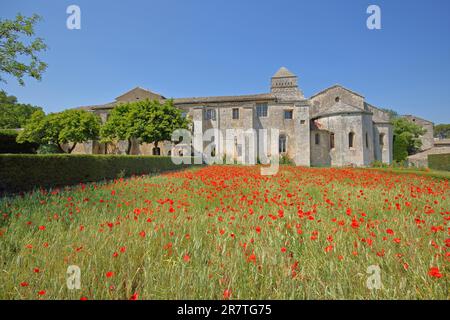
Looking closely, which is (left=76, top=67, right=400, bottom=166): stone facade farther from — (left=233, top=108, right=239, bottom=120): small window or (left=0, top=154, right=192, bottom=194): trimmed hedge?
(left=0, top=154, right=192, bottom=194): trimmed hedge

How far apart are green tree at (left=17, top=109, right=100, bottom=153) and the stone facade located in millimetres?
6151

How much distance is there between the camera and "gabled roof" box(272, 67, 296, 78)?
4361 cm

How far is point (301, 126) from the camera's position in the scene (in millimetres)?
27172

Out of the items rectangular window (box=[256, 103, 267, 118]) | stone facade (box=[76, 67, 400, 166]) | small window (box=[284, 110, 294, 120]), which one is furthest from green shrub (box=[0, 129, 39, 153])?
small window (box=[284, 110, 294, 120])

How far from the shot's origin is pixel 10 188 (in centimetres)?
701

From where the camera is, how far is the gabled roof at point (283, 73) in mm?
43609

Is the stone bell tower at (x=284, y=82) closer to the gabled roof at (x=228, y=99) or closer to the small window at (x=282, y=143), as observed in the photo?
the gabled roof at (x=228, y=99)

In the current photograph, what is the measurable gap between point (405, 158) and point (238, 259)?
133ft

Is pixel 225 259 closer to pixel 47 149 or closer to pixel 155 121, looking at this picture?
pixel 155 121

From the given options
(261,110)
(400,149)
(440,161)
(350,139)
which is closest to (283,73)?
(261,110)

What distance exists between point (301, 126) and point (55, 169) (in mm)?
25907
